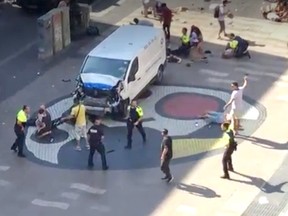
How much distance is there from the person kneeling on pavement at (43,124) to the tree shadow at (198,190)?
4.84m

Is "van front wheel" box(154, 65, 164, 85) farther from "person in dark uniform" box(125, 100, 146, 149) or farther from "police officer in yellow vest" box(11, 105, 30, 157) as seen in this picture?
"police officer in yellow vest" box(11, 105, 30, 157)

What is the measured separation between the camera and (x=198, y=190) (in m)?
25.2

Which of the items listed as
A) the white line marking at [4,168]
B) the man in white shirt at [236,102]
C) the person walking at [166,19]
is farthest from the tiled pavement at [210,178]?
the person walking at [166,19]

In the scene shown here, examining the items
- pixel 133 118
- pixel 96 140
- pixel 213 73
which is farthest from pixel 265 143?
pixel 213 73

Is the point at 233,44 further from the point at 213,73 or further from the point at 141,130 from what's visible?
the point at 141,130

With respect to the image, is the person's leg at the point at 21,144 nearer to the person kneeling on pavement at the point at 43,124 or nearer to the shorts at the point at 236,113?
the person kneeling on pavement at the point at 43,124

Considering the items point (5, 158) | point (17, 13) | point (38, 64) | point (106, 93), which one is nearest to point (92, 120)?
point (106, 93)

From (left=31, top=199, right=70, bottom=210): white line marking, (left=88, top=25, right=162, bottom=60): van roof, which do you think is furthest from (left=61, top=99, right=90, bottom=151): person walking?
(left=31, top=199, right=70, bottom=210): white line marking

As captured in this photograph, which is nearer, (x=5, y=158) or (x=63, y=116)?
(x=5, y=158)

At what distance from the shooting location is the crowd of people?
129ft

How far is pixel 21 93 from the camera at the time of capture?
31562 mm

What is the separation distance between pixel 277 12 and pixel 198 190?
646 inches

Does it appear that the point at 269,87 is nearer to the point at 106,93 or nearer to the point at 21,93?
the point at 106,93

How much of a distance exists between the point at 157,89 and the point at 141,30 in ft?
7.03
